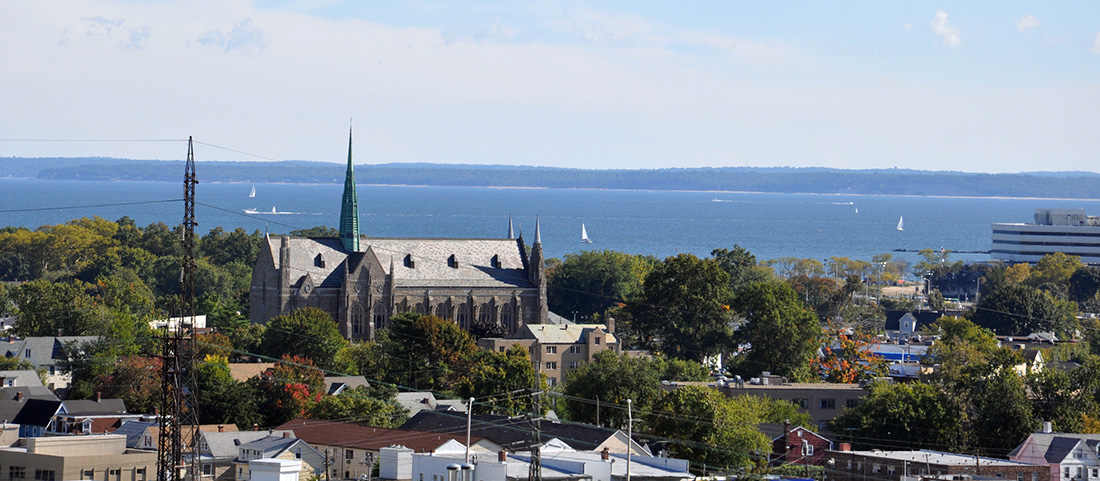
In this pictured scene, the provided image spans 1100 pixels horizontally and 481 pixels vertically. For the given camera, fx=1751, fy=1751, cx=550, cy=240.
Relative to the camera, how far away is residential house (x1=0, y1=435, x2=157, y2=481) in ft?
170

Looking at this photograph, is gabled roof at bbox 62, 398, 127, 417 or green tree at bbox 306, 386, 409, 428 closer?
green tree at bbox 306, 386, 409, 428

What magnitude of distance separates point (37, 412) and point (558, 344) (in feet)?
130

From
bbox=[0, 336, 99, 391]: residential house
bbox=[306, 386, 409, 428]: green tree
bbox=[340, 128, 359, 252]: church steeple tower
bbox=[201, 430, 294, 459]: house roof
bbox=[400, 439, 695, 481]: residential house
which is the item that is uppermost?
bbox=[340, 128, 359, 252]: church steeple tower

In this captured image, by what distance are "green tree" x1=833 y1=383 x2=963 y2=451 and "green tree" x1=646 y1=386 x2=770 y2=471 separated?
4643mm

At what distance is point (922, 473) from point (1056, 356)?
5662 centimetres

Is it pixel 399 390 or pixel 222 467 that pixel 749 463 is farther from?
pixel 399 390

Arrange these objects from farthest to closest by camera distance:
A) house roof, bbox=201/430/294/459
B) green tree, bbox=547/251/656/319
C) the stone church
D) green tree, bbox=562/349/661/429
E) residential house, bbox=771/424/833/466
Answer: green tree, bbox=547/251/656/319, the stone church, green tree, bbox=562/349/661/429, residential house, bbox=771/424/833/466, house roof, bbox=201/430/294/459

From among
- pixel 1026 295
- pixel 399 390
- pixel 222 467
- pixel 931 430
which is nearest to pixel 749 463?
pixel 931 430

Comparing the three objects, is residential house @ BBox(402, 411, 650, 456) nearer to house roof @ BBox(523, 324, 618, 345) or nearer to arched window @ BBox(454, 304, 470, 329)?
house roof @ BBox(523, 324, 618, 345)

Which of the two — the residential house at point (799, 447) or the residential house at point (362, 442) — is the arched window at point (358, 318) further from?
the residential house at point (799, 447)

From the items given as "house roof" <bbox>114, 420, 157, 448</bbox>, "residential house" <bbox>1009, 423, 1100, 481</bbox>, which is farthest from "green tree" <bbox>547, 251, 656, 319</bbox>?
"residential house" <bbox>1009, 423, 1100, 481</bbox>

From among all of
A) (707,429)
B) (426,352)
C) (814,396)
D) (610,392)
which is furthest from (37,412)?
(814,396)

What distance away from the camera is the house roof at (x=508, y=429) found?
62.1 m

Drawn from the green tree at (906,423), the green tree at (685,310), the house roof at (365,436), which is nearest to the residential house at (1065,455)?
the green tree at (906,423)
